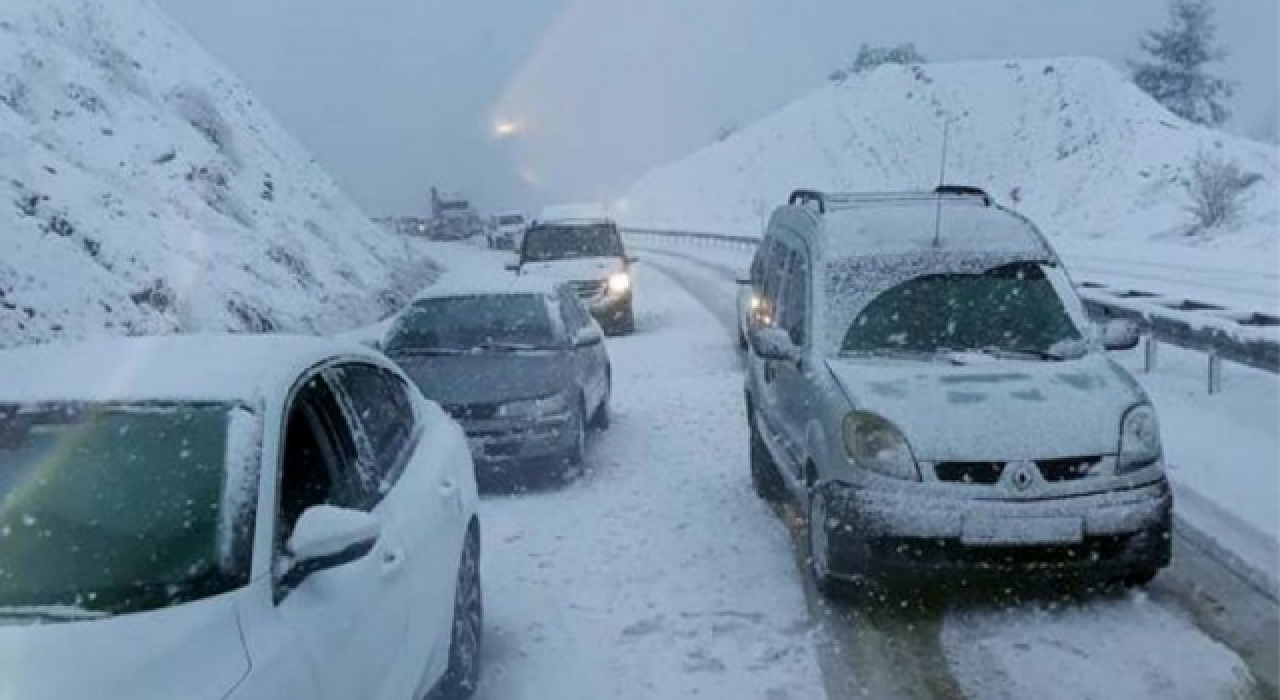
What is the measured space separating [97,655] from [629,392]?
11.8 m

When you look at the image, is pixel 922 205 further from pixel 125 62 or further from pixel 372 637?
pixel 125 62

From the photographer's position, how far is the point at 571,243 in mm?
23250

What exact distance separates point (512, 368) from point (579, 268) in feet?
38.6

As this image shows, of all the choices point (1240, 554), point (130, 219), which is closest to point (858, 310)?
point (1240, 554)

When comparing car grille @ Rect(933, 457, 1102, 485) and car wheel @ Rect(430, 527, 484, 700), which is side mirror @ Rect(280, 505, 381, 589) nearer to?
car wheel @ Rect(430, 527, 484, 700)

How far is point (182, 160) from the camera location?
85.1 ft

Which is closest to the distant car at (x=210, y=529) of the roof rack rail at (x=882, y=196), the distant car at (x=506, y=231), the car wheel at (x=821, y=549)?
the car wheel at (x=821, y=549)

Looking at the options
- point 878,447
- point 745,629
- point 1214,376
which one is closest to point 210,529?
point 745,629

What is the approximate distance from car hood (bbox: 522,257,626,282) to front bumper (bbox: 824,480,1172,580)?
15384mm

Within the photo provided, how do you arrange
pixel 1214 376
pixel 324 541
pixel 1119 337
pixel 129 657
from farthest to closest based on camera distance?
1. pixel 1214 376
2. pixel 1119 337
3. pixel 324 541
4. pixel 129 657

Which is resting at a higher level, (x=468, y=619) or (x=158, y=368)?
(x=158, y=368)

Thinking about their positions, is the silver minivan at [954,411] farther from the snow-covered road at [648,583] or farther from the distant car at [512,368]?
the distant car at [512,368]

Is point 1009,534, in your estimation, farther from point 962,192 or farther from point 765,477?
point 962,192

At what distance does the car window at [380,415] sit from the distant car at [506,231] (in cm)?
4488
